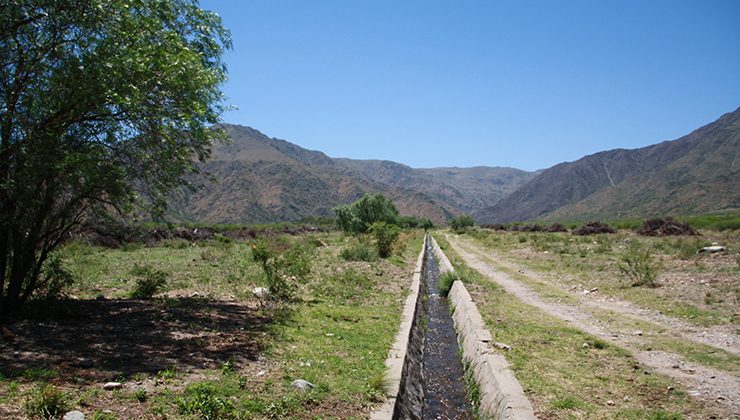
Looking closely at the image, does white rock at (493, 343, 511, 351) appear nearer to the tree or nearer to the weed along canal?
the weed along canal

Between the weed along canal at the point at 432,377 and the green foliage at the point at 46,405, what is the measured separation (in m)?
3.85

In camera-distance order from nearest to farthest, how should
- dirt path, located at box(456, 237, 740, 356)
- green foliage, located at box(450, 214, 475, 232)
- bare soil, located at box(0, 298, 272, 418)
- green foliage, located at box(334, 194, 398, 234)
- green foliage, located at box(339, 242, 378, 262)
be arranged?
bare soil, located at box(0, 298, 272, 418) → dirt path, located at box(456, 237, 740, 356) → green foliage, located at box(339, 242, 378, 262) → green foliage, located at box(334, 194, 398, 234) → green foliage, located at box(450, 214, 475, 232)

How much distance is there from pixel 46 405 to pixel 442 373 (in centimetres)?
689

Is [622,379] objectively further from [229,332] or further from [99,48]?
[99,48]

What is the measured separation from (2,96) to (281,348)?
679 centimetres

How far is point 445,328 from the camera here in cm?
1339

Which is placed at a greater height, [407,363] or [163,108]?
[163,108]

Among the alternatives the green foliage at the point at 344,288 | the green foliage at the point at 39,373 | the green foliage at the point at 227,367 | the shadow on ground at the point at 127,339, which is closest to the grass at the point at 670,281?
the green foliage at the point at 344,288

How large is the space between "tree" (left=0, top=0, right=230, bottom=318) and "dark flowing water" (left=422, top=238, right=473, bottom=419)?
22.8 ft

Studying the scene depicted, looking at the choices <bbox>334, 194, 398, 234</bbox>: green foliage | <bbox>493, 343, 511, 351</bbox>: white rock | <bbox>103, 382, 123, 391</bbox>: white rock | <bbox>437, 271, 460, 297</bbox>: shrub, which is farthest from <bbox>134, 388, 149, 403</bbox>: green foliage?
<bbox>334, 194, 398, 234</bbox>: green foliage

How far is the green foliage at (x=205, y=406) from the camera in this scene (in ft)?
16.2

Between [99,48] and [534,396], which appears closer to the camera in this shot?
[534,396]

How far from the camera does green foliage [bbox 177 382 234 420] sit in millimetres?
4941

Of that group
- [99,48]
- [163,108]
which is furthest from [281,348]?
[99,48]
